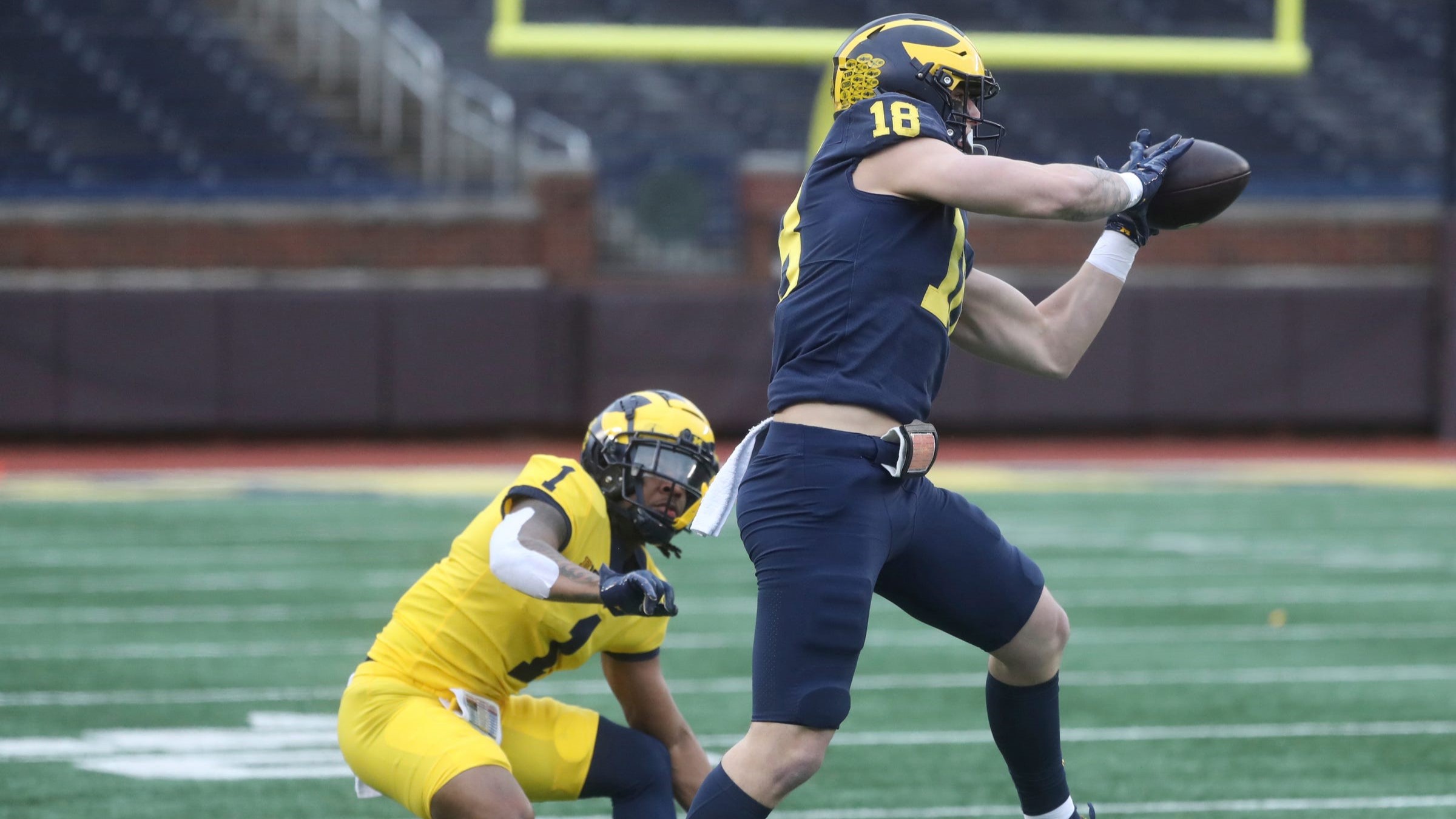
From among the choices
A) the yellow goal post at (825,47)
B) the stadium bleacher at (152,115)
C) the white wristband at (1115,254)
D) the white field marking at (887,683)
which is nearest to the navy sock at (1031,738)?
the white wristband at (1115,254)

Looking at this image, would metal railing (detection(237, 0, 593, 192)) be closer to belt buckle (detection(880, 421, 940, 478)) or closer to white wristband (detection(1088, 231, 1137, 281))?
white wristband (detection(1088, 231, 1137, 281))

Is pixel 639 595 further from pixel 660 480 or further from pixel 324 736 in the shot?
pixel 324 736

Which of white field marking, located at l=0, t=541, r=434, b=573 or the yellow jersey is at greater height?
the yellow jersey

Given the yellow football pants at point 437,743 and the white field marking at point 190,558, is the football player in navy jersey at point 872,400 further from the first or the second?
the white field marking at point 190,558

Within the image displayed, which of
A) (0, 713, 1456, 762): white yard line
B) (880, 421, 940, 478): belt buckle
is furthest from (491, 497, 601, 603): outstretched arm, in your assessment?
(0, 713, 1456, 762): white yard line

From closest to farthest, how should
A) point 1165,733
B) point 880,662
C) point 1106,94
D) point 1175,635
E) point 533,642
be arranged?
point 533,642
point 1165,733
point 880,662
point 1175,635
point 1106,94

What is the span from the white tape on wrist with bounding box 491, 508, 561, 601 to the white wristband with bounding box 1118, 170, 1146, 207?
1262 millimetres

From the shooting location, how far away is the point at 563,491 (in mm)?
3688

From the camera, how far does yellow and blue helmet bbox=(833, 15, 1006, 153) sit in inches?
129

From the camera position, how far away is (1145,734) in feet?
18.1

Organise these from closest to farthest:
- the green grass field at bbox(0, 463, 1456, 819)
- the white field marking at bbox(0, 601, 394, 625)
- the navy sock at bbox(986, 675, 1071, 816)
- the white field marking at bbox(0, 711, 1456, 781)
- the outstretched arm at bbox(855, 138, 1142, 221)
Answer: the outstretched arm at bbox(855, 138, 1142, 221) → the navy sock at bbox(986, 675, 1071, 816) → the green grass field at bbox(0, 463, 1456, 819) → the white field marking at bbox(0, 711, 1456, 781) → the white field marking at bbox(0, 601, 394, 625)

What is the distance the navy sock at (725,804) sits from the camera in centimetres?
310

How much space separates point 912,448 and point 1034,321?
0.60 metres

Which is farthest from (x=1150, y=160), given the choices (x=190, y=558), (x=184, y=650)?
(x=190, y=558)
